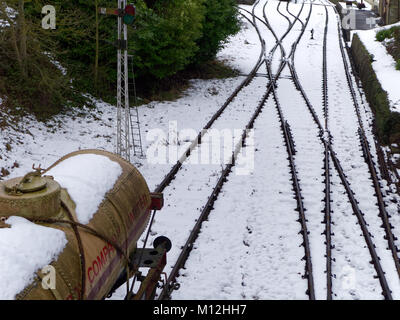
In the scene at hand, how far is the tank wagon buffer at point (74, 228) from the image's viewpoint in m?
4.73

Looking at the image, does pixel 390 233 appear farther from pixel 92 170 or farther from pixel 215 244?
pixel 92 170

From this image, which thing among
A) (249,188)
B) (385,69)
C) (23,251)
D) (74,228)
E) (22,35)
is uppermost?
(22,35)

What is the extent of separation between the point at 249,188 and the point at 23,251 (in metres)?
9.40

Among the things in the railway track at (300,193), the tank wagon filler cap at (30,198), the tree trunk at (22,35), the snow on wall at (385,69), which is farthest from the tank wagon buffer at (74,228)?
the snow on wall at (385,69)

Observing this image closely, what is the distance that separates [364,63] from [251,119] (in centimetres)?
1131

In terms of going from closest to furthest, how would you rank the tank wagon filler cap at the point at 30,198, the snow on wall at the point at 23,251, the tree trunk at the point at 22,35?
the snow on wall at the point at 23,251 → the tank wagon filler cap at the point at 30,198 → the tree trunk at the point at 22,35

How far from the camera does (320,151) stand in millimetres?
16000

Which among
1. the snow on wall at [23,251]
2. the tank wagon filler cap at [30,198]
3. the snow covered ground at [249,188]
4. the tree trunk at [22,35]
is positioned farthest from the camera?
the tree trunk at [22,35]

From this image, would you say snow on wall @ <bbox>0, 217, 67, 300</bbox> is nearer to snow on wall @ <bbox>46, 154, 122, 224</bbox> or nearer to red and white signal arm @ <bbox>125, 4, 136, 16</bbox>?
snow on wall @ <bbox>46, 154, 122, 224</bbox>

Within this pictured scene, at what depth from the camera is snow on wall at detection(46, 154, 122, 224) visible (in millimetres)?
6188

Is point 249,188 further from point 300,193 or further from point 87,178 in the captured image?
point 87,178

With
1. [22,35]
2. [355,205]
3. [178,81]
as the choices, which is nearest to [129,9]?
[22,35]

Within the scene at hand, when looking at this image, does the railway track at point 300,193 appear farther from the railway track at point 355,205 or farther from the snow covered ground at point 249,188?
the snow covered ground at point 249,188

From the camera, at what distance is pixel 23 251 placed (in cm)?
475
